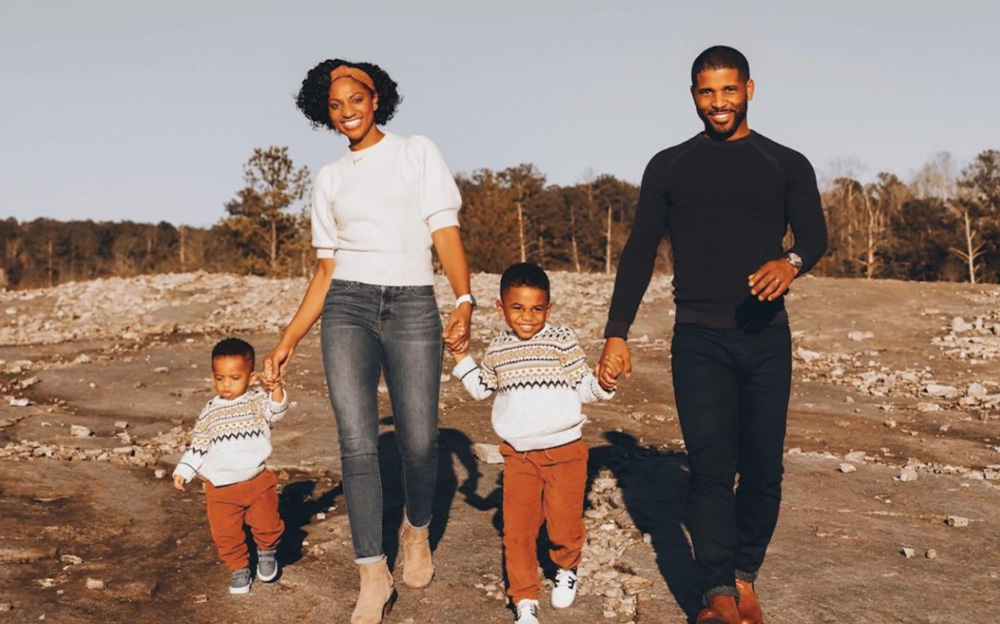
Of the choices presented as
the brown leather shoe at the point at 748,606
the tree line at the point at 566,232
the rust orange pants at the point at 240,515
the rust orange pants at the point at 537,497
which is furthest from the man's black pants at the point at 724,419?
the tree line at the point at 566,232

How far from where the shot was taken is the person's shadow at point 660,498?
14.2 feet

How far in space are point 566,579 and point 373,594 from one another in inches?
31.8

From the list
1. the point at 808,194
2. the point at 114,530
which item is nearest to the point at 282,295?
the point at 114,530

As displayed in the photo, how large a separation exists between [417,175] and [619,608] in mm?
2014

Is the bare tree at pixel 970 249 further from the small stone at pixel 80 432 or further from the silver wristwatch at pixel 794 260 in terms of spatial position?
the silver wristwatch at pixel 794 260

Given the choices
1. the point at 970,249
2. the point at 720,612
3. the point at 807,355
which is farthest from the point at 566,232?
the point at 720,612

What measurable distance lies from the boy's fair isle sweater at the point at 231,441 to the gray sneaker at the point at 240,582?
16.9 inches

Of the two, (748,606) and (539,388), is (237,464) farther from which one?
(748,606)

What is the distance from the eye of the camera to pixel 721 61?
3.55 m

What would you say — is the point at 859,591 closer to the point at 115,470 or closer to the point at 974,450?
the point at 974,450

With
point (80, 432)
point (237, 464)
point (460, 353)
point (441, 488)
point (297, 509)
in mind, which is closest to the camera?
point (460, 353)

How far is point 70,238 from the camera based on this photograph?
72562mm

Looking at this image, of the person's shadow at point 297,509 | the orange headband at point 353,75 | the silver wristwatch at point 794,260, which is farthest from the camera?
the person's shadow at point 297,509

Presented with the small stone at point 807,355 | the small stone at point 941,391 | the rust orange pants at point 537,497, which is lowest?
the small stone at point 941,391
